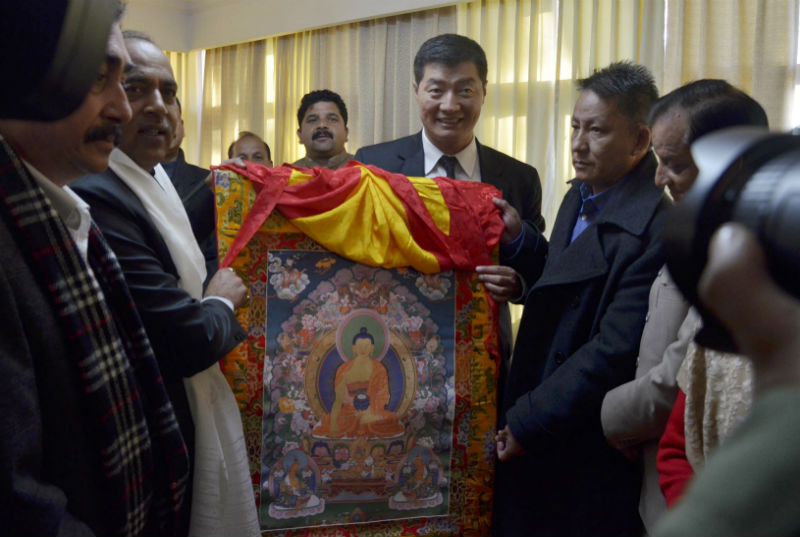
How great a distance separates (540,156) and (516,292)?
2.56m

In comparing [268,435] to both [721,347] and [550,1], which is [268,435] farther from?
[550,1]

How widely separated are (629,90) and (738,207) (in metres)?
1.65

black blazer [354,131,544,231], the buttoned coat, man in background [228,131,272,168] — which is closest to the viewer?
the buttoned coat

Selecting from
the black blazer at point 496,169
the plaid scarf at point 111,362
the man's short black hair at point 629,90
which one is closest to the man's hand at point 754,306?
the plaid scarf at point 111,362

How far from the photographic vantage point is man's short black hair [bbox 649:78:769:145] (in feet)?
4.79

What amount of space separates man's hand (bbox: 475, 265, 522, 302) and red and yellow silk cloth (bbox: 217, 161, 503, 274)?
0.03 m

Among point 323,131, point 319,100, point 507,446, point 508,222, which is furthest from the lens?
point 319,100

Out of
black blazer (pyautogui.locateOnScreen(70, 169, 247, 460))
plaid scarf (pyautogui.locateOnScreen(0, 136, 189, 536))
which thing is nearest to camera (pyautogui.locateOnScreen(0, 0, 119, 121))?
plaid scarf (pyautogui.locateOnScreen(0, 136, 189, 536))

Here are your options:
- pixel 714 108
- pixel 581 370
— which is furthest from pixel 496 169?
pixel 714 108

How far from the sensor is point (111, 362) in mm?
1021

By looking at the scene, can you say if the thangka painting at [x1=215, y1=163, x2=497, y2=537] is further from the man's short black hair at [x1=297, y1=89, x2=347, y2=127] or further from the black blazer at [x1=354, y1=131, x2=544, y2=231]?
Answer: the man's short black hair at [x1=297, y1=89, x2=347, y2=127]

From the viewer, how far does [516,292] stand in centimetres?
204

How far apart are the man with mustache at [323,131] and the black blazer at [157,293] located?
1.95 metres

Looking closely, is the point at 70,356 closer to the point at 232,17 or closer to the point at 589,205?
the point at 589,205
